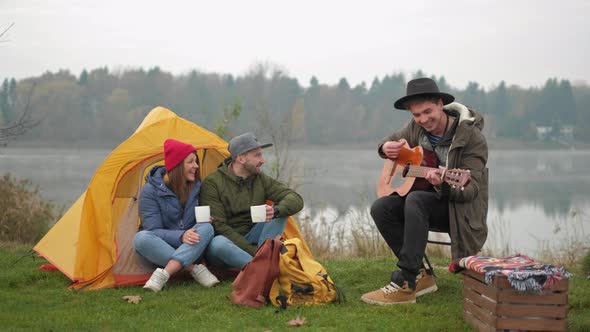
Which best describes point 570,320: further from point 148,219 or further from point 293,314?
point 148,219

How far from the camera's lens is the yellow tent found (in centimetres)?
516

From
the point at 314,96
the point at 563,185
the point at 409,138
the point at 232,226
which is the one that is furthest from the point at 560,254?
the point at 314,96

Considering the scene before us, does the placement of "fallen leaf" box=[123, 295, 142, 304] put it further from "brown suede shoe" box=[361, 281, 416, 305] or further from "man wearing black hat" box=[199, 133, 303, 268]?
"brown suede shoe" box=[361, 281, 416, 305]

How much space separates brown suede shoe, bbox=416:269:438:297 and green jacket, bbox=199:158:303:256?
105 centimetres

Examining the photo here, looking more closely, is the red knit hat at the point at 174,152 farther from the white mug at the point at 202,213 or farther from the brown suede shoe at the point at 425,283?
the brown suede shoe at the point at 425,283

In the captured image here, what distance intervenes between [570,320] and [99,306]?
9.77ft

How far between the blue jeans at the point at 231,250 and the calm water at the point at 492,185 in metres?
3.32

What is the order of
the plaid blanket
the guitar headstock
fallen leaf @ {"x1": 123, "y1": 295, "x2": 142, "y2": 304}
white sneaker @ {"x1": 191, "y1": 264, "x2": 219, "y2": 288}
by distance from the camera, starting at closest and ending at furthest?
the plaid blanket, the guitar headstock, fallen leaf @ {"x1": 123, "y1": 295, "x2": 142, "y2": 304}, white sneaker @ {"x1": 191, "y1": 264, "x2": 219, "y2": 288}

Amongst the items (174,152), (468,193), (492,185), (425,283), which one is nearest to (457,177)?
(468,193)

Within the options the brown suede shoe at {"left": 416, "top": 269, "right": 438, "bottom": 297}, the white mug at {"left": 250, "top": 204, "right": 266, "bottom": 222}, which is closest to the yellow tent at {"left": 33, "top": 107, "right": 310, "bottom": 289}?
the white mug at {"left": 250, "top": 204, "right": 266, "bottom": 222}

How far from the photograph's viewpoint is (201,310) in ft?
14.3

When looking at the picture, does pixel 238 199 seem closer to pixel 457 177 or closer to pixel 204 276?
pixel 204 276

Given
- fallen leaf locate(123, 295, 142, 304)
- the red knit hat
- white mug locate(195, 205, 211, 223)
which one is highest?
the red knit hat

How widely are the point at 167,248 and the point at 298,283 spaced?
113cm
